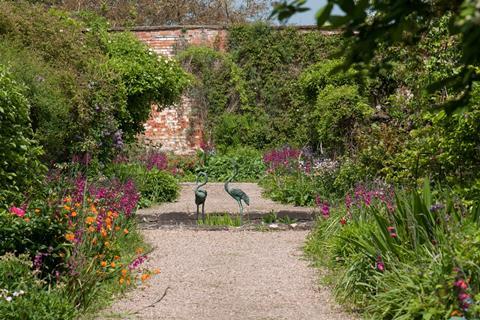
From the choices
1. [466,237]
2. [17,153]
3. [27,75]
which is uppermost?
[27,75]

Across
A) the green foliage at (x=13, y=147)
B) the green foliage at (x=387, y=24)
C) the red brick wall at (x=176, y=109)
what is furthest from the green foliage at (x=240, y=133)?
the green foliage at (x=387, y=24)

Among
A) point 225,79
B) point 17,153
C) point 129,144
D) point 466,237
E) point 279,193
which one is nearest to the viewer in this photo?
point 466,237

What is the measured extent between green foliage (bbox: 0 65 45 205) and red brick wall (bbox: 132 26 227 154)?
11228 millimetres

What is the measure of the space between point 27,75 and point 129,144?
480 centimetres

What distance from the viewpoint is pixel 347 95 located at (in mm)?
12656

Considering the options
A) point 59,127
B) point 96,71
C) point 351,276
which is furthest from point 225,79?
point 351,276

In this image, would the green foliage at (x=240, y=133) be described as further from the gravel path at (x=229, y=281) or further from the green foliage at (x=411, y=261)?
the green foliage at (x=411, y=261)

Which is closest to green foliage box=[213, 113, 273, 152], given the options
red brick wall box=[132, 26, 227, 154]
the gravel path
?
red brick wall box=[132, 26, 227, 154]

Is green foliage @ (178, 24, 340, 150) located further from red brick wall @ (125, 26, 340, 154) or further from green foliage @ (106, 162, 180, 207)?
green foliage @ (106, 162, 180, 207)

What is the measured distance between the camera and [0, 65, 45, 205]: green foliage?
6422 mm

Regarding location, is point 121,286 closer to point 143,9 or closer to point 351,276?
point 351,276

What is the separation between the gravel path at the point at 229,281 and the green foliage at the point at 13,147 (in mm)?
1504

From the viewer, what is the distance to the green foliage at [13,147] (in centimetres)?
642

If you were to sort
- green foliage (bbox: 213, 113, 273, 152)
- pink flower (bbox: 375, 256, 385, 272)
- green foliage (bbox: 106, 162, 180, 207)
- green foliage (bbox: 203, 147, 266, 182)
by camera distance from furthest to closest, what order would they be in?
1. green foliage (bbox: 213, 113, 273, 152)
2. green foliage (bbox: 203, 147, 266, 182)
3. green foliage (bbox: 106, 162, 180, 207)
4. pink flower (bbox: 375, 256, 385, 272)
